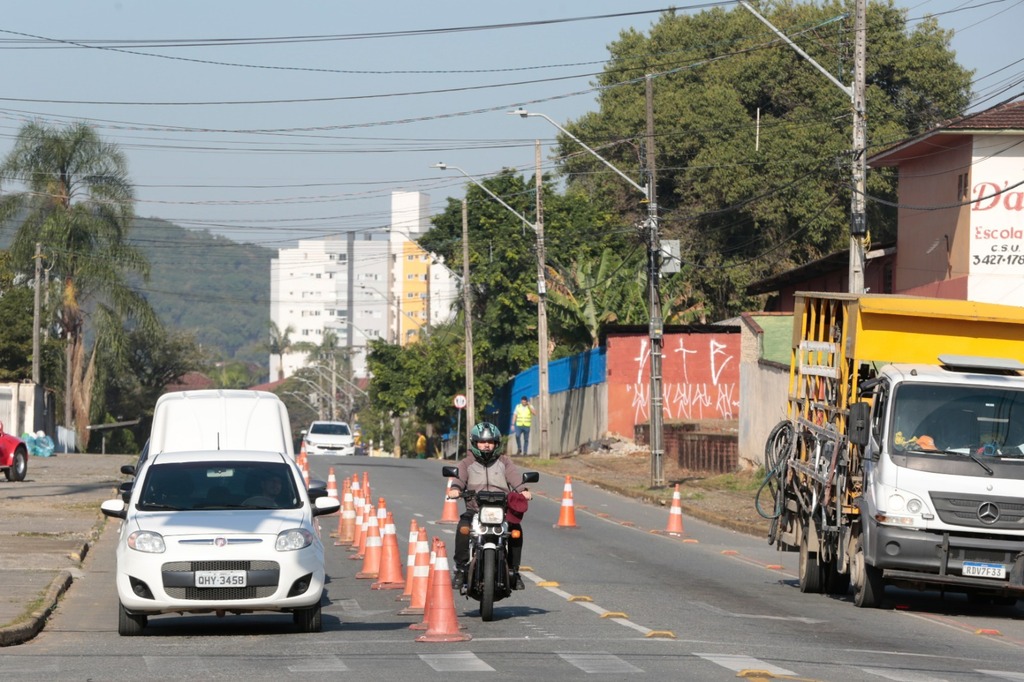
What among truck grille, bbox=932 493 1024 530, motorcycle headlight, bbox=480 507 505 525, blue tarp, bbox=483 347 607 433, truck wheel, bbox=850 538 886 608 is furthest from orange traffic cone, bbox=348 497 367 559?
blue tarp, bbox=483 347 607 433

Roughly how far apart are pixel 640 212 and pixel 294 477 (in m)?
57.1

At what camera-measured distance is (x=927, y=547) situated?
1433cm

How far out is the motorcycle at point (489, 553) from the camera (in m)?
13.1

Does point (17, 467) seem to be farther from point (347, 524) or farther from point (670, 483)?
point (347, 524)

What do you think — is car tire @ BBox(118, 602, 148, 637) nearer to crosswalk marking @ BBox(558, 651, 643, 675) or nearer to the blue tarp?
crosswalk marking @ BBox(558, 651, 643, 675)

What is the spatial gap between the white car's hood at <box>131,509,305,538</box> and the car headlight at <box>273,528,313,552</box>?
0.06m

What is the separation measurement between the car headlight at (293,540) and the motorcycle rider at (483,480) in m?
1.44

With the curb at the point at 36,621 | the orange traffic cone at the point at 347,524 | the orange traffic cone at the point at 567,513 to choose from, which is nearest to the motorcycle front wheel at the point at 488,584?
the curb at the point at 36,621

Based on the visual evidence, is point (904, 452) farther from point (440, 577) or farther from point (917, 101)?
point (917, 101)

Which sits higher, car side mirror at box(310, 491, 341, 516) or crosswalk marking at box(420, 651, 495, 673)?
car side mirror at box(310, 491, 341, 516)

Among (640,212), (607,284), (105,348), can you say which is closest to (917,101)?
(640,212)

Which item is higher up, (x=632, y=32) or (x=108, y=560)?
(x=632, y=32)

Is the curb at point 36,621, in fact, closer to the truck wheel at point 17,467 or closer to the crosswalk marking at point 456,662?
the crosswalk marking at point 456,662

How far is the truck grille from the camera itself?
1434 cm
